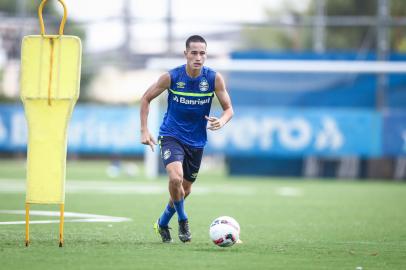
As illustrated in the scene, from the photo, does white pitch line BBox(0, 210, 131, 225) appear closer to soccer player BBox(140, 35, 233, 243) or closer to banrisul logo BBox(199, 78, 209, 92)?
soccer player BBox(140, 35, 233, 243)

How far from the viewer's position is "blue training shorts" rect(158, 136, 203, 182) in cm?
991

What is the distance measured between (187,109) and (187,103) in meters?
0.07

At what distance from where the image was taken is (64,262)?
7.79 m

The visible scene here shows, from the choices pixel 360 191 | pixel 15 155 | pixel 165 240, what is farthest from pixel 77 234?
pixel 15 155

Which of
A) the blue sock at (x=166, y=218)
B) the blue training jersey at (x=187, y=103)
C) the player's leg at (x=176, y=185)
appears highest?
the blue training jersey at (x=187, y=103)

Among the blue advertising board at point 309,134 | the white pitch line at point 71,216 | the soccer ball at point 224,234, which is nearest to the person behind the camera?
the soccer ball at point 224,234

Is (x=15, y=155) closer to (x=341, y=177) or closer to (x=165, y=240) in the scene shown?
(x=341, y=177)

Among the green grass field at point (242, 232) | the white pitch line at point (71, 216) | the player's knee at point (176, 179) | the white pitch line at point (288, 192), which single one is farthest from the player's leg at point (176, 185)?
the white pitch line at point (288, 192)

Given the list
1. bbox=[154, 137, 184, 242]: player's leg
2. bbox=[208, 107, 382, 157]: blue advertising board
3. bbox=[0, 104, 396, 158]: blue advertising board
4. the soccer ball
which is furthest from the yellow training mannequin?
bbox=[208, 107, 382, 157]: blue advertising board

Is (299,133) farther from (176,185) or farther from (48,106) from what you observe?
(48,106)

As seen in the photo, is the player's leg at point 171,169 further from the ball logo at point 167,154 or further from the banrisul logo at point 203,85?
the banrisul logo at point 203,85

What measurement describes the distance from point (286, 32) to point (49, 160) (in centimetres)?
3882

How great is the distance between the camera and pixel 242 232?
11.3 metres

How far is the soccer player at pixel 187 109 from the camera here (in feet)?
32.7
